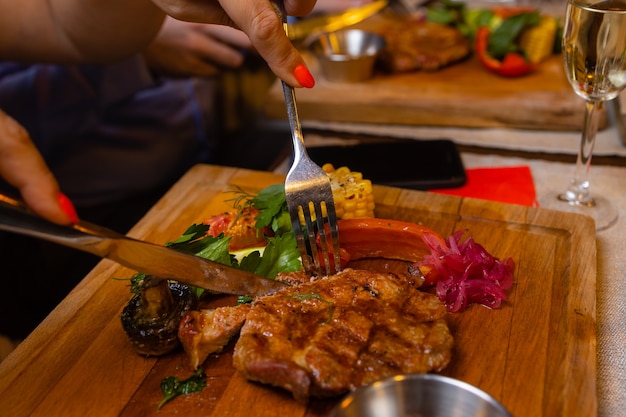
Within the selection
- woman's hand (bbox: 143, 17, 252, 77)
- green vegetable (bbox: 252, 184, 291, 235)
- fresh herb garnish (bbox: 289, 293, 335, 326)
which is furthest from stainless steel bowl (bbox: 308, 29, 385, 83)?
fresh herb garnish (bbox: 289, 293, 335, 326)

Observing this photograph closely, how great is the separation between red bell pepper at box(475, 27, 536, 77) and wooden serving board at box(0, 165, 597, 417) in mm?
1797

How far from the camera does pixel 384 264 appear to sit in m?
2.69

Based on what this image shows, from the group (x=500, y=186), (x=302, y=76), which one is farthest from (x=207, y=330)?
(x=500, y=186)

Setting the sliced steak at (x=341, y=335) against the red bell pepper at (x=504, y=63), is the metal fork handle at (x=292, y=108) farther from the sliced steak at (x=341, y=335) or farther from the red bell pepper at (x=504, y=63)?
the red bell pepper at (x=504, y=63)

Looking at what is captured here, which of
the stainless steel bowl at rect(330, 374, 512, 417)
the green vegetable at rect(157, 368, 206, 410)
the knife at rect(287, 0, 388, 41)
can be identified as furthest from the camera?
the knife at rect(287, 0, 388, 41)

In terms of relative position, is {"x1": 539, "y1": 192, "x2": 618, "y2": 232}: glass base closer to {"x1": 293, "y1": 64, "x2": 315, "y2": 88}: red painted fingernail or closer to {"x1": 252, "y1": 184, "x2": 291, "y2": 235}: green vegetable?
{"x1": 252, "y1": 184, "x2": 291, "y2": 235}: green vegetable

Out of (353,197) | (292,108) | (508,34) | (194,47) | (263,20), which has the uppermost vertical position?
(263,20)

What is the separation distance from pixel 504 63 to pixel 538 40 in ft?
1.36

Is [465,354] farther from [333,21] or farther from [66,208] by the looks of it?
[333,21]

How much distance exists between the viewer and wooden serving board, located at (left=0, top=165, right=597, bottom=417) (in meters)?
2.01

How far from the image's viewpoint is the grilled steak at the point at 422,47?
Result: 14.7 ft

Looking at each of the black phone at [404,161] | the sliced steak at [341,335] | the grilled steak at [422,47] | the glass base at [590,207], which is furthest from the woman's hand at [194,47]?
the sliced steak at [341,335]

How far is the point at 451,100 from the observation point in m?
4.07

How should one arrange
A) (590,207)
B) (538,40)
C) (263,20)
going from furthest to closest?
(538,40)
(590,207)
(263,20)
